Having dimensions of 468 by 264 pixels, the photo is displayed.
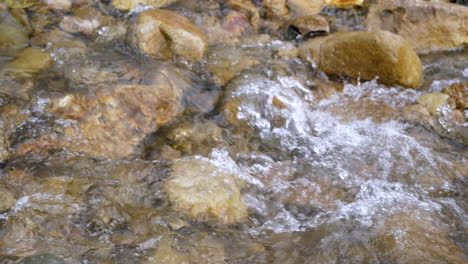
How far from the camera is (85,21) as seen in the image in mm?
4867

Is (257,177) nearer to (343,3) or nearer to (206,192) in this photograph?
(206,192)

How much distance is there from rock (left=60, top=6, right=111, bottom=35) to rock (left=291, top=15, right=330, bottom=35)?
2.29 meters

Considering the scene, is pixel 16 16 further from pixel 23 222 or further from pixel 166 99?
pixel 23 222

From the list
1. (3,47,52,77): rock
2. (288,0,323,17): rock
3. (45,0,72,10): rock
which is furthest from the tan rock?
(3,47,52,77): rock

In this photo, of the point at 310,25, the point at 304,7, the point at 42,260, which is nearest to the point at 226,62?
the point at 310,25

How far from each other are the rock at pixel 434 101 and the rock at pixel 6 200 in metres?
3.91

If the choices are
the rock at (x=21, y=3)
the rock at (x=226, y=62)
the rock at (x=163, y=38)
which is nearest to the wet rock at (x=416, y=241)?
the rock at (x=226, y=62)

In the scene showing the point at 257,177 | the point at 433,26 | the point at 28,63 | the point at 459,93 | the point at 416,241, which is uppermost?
the point at 433,26

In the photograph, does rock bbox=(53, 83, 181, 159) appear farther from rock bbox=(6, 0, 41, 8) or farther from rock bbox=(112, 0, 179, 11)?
rock bbox=(6, 0, 41, 8)

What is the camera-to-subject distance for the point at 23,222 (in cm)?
279

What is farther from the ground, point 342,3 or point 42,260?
point 342,3

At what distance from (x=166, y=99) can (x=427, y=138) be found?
250 cm

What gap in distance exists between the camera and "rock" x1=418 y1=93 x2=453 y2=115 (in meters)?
4.55

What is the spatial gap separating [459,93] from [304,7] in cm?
234
